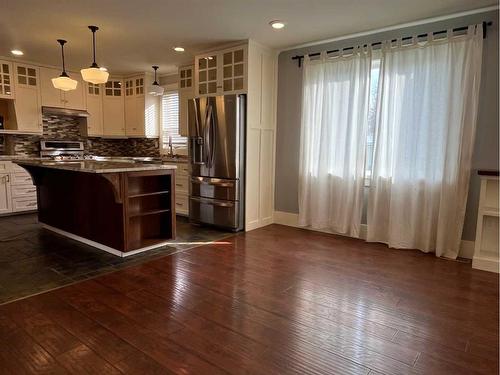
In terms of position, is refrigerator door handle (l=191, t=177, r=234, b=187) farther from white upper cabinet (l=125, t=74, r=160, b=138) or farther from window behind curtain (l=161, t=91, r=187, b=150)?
white upper cabinet (l=125, t=74, r=160, b=138)

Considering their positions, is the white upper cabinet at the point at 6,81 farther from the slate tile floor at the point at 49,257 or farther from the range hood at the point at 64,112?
the slate tile floor at the point at 49,257

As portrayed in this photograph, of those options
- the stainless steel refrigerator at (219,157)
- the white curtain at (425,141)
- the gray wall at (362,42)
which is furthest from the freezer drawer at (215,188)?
the white curtain at (425,141)

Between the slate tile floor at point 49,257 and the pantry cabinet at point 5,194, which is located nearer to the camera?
the slate tile floor at point 49,257

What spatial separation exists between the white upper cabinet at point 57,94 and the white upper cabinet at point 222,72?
273 centimetres

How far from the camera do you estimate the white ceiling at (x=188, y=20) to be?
3086mm

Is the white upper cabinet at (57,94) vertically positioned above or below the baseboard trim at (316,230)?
above

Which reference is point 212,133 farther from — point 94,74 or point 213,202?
point 94,74

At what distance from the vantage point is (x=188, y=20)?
3.51m

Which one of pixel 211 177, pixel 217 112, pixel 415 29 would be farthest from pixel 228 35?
pixel 415 29

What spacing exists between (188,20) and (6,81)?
3.64 meters

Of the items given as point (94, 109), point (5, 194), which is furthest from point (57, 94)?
point (5, 194)

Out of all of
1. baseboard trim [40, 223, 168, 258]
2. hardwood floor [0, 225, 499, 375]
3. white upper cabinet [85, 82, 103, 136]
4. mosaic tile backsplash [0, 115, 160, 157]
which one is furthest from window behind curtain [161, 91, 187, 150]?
hardwood floor [0, 225, 499, 375]

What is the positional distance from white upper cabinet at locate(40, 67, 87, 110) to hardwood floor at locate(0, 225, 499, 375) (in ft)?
13.7

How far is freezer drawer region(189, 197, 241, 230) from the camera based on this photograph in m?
4.39
